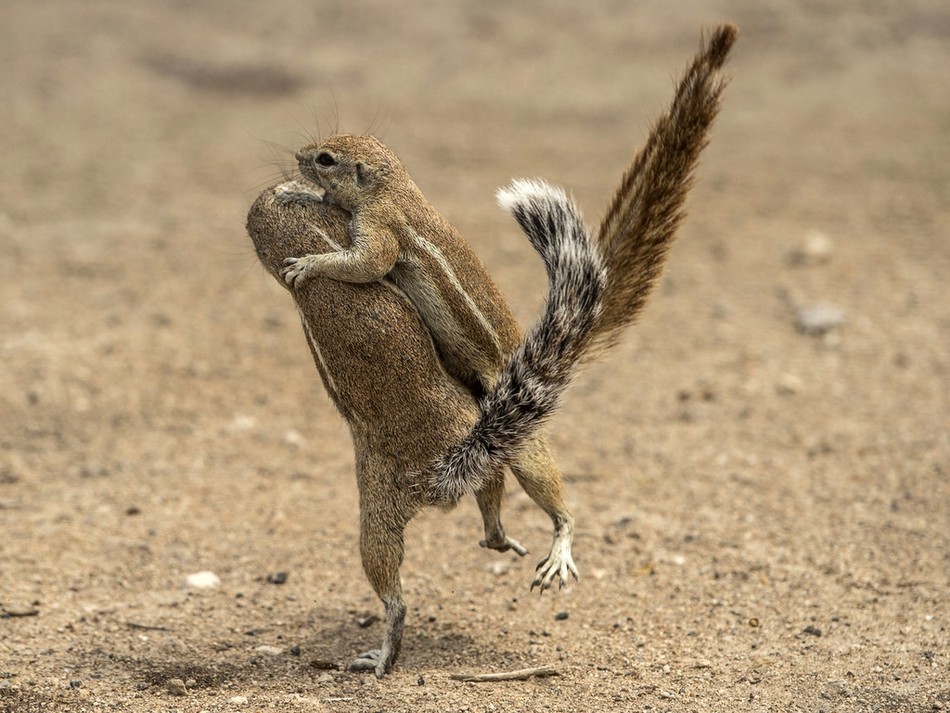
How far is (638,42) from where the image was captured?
15.3 meters

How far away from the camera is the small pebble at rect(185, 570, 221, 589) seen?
5.83 m

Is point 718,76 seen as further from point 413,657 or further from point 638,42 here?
point 638,42

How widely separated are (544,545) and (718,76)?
2.85 metres

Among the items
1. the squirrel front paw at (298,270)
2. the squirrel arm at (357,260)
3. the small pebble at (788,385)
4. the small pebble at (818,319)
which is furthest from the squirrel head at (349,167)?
the small pebble at (818,319)

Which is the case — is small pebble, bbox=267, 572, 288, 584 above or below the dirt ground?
below

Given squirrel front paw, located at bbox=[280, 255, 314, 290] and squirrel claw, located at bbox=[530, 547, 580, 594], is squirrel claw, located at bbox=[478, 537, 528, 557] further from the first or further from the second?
squirrel front paw, located at bbox=[280, 255, 314, 290]

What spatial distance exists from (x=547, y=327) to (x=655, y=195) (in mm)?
622

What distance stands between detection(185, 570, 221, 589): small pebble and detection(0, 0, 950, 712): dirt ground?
8 cm

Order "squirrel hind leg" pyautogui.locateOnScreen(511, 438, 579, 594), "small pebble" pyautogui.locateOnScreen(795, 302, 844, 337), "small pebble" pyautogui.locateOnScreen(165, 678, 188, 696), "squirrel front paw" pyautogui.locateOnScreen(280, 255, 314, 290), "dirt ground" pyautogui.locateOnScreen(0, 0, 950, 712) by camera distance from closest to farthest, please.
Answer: "squirrel front paw" pyautogui.locateOnScreen(280, 255, 314, 290) → "squirrel hind leg" pyautogui.locateOnScreen(511, 438, 579, 594) → "small pebble" pyautogui.locateOnScreen(165, 678, 188, 696) → "dirt ground" pyautogui.locateOnScreen(0, 0, 950, 712) → "small pebble" pyautogui.locateOnScreen(795, 302, 844, 337)

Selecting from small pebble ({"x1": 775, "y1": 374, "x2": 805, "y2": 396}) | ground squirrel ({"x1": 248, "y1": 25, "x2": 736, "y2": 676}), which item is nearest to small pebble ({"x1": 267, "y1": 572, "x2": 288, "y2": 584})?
ground squirrel ({"x1": 248, "y1": 25, "x2": 736, "y2": 676})

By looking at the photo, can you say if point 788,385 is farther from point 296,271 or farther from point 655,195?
point 296,271

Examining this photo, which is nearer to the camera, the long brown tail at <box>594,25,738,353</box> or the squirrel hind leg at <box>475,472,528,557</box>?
the long brown tail at <box>594,25,738,353</box>

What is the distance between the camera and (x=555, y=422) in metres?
7.68

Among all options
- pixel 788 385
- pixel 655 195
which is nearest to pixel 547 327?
pixel 655 195
